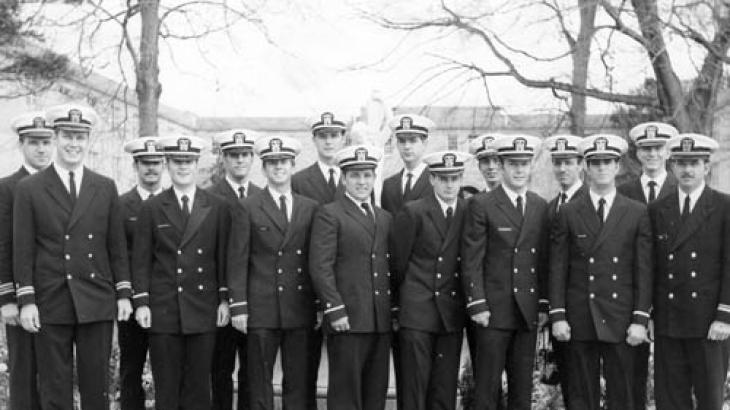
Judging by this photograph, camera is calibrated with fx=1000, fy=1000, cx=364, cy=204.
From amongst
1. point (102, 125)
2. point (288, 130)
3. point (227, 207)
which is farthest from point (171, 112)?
point (227, 207)

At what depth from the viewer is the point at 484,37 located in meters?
14.6

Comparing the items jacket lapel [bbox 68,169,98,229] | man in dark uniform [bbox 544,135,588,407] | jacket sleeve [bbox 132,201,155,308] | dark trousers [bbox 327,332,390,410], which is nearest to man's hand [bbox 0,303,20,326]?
jacket lapel [bbox 68,169,98,229]

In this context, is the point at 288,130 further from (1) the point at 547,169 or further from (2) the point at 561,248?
(2) the point at 561,248

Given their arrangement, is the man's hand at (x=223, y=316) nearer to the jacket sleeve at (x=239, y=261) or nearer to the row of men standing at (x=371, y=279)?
the row of men standing at (x=371, y=279)

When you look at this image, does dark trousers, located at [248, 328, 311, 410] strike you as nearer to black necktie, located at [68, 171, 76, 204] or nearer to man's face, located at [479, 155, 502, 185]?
black necktie, located at [68, 171, 76, 204]

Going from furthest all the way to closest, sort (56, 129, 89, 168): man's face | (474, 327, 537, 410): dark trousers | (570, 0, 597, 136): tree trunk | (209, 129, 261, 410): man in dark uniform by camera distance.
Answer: (570, 0, 597, 136): tree trunk < (209, 129, 261, 410): man in dark uniform < (474, 327, 537, 410): dark trousers < (56, 129, 89, 168): man's face

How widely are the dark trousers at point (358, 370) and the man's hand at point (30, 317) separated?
6.59 ft

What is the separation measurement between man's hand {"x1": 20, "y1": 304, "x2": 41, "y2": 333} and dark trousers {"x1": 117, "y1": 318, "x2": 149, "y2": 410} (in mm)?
976

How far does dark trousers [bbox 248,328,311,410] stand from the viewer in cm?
711

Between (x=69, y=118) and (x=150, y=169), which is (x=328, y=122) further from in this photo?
(x=69, y=118)

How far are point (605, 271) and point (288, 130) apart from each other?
2038 centimetres

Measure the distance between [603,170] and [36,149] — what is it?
13.8ft

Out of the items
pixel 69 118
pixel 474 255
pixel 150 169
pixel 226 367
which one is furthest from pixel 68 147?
pixel 474 255

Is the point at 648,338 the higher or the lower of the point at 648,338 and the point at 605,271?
the lower
